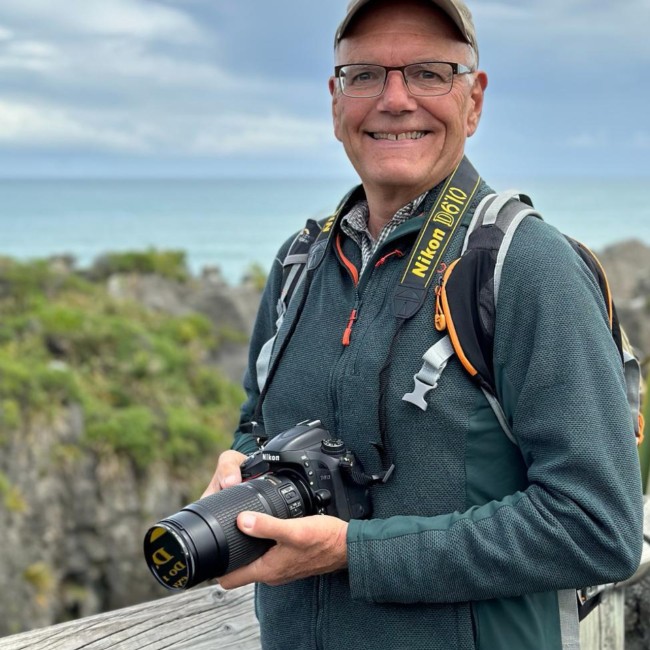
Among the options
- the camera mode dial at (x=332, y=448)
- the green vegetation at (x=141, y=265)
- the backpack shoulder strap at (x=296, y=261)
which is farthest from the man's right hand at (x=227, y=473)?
the green vegetation at (x=141, y=265)

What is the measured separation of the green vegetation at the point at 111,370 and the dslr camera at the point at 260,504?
6875mm

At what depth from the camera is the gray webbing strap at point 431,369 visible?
6.18 ft

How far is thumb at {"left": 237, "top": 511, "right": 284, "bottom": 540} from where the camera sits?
72.9 inches

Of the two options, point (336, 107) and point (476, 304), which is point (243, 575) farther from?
point (336, 107)

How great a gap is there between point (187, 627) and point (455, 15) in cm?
176

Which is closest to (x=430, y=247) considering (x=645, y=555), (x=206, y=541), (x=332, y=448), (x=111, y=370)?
(x=332, y=448)

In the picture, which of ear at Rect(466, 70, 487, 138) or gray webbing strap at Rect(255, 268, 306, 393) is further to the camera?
gray webbing strap at Rect(255, 268, 306, 393)

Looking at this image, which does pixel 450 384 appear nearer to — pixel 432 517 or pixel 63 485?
pixel 432 517

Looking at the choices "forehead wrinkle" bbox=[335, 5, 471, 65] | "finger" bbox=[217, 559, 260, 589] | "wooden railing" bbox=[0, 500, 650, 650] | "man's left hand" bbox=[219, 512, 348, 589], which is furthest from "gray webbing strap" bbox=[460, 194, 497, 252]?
"wooden railing" bbox=[0, 500, 650, 650]

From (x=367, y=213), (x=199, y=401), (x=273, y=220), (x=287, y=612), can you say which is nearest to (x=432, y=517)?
(x=287, y=612)

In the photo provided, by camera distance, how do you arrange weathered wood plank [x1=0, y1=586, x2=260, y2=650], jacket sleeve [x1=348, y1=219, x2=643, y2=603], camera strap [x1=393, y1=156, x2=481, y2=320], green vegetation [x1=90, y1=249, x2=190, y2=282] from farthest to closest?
1. green vegetation [x1=90, y1=249, x2=190, y2=282]
2. weathered wood plank [x1=0, y1=586, x2=260, y2=650]
3. camera strap [x1=393, y1=156, x2=481, y2=320]
4. jacket sleeve [x1=348, y1=219, x2=643, y2=603]

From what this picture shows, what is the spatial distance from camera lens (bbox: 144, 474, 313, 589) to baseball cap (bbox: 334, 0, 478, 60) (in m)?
1.13

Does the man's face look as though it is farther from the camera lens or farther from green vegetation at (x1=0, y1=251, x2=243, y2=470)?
green vegetation at (x1=0, y1=251, x2=243, y2=470)

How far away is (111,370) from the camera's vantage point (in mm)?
10102
